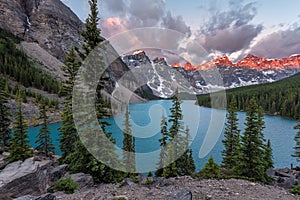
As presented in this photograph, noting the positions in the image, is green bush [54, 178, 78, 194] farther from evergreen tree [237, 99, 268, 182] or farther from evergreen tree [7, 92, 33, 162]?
evergreen tree [237, 99, 268, 182]

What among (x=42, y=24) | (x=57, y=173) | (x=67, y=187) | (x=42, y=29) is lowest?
(x=57, y=173)

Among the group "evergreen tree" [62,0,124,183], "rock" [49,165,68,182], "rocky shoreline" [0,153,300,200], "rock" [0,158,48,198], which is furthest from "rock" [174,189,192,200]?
"rock" [49,165,68,182]

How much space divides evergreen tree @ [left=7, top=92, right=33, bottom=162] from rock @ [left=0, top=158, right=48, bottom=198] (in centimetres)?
428

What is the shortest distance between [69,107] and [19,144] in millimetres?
5326

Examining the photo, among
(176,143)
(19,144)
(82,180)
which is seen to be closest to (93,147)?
(82,180)

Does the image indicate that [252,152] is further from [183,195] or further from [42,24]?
[42,24]

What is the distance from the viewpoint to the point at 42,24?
503 ft

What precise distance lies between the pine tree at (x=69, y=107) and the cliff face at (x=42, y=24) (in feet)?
468

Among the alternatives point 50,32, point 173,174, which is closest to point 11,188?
point 173,174

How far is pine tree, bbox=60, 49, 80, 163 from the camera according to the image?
17531 mm

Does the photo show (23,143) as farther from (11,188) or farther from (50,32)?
(50,32)

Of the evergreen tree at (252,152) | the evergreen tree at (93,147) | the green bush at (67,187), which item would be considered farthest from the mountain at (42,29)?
the evergreen tree at (252,152)

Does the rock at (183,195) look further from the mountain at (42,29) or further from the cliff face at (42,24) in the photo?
the cliff face at (42,24)

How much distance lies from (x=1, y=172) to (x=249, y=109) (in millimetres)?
19039
